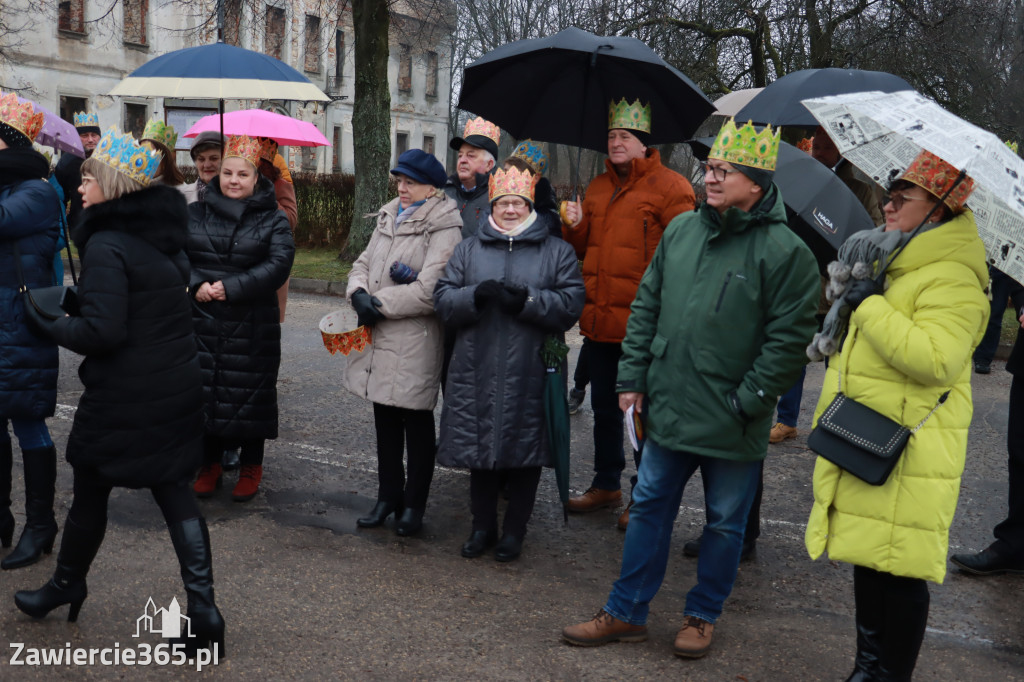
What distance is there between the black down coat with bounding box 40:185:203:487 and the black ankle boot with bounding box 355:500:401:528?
1.62 m

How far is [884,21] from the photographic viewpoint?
1861cm

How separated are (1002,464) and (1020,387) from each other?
227 cm

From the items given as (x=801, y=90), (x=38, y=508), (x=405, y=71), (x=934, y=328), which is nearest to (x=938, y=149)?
(x=934, y=328)

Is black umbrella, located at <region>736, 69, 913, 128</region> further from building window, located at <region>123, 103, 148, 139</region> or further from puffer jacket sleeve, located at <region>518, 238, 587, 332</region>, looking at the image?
building window, located at <region>123, 103, 148, 139</region>

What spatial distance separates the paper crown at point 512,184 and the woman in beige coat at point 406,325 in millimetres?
478

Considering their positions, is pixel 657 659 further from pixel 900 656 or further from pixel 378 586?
pixel 378 586

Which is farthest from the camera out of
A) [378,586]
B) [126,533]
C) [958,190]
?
[126,533]

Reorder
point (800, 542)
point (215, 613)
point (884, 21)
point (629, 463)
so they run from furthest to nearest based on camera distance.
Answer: point (884, 21) < point (629, 463) < point (800, 542) < point (215, 613)

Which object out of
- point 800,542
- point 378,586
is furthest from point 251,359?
point 800,542

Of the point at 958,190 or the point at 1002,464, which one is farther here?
the point at 1002,464

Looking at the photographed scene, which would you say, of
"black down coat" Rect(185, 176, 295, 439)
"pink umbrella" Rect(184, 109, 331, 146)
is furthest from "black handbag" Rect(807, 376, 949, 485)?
"pink umbrella" Rect(184, 109, 331, 146)

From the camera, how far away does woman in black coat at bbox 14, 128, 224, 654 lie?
12.3 ft

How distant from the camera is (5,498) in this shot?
477cm

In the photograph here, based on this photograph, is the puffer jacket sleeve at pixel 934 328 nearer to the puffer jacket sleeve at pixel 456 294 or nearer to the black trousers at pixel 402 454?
the puffer jacket sleeve at pixel 456 294
